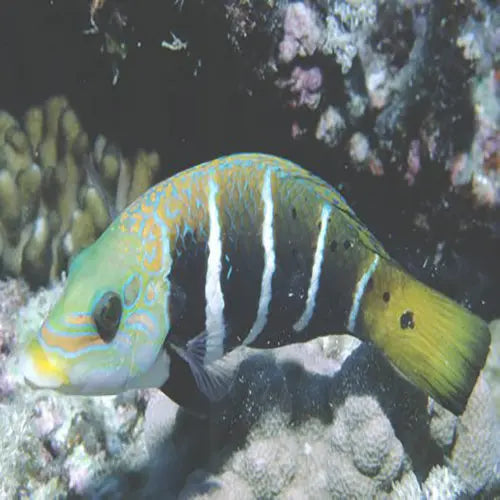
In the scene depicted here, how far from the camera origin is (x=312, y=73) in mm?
3682

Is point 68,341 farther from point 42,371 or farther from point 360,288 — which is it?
point 360,288

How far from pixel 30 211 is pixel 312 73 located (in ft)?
7.25

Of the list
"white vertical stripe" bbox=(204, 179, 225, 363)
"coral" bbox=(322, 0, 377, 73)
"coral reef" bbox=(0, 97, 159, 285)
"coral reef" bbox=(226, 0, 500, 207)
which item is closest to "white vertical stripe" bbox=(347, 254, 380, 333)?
"white vertical stripe" bbox=(204, 179, 225, 363)

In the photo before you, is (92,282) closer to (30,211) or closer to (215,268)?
(215,268)

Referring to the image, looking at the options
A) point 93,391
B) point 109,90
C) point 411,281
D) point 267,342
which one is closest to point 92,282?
point 93,391

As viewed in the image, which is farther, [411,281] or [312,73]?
[312,73]

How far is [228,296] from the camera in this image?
2.33 metres

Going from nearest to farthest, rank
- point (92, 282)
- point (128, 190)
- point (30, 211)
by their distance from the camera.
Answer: point (92, 282), point (30, 211), point (128, 190)

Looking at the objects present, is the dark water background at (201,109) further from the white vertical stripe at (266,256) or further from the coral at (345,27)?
the white vertical stripe at (266,256)

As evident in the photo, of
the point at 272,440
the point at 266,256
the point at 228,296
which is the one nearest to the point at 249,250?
the point at 266,256

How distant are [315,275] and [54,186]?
2.45 m

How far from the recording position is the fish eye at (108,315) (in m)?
2.06

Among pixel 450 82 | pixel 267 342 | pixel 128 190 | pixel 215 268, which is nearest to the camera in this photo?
pixel 215 268

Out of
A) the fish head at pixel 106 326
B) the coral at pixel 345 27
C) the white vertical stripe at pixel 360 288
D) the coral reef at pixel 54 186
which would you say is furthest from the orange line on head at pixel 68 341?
the coral at pixel 345 27
